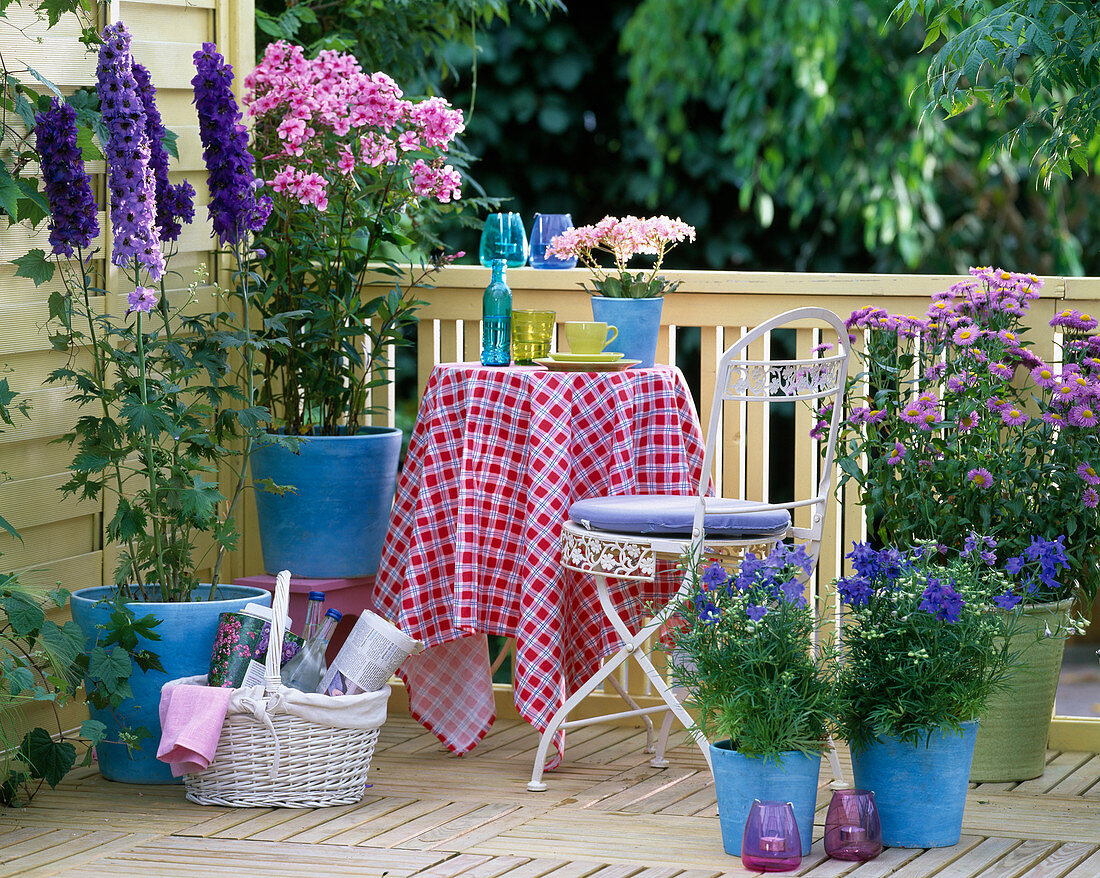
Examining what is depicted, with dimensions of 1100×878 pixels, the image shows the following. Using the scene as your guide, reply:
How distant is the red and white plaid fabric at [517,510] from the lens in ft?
11.6

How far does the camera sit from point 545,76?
6805 millimetres

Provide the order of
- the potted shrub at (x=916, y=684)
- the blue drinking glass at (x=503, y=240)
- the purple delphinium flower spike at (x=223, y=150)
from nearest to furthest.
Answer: the potted shrub at (x=916, y=684), the purple delphinium flower spike at (x=223, y=150), the blue drinking glass at (x=503, y=240)

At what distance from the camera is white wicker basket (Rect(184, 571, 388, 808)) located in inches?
128

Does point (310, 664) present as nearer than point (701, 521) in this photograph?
No

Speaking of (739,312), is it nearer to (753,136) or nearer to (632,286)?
(632,286)

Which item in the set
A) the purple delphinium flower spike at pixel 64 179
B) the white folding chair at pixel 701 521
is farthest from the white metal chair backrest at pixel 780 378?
the purple delphinium flower spike at pixel 64 179

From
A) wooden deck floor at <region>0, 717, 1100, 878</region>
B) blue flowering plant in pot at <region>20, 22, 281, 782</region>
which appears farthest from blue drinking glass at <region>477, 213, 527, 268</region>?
wooden deck floor at <region>0, 717, 1100, 878</region>

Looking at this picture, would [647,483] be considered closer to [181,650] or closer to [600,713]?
[600,713]

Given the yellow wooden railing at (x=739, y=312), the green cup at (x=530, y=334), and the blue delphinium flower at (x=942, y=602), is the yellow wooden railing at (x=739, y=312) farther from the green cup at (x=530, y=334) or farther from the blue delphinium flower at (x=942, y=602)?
the blue delphinium flower at (x=942, y=602)

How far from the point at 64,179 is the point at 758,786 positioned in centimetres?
176

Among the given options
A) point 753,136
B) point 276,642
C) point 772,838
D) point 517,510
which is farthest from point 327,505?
point 753,136

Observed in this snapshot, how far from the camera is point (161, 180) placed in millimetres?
3479

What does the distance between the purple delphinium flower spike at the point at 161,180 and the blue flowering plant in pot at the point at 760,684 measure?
4.54ft

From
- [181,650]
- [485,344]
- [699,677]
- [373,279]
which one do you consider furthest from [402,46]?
[699,677]
